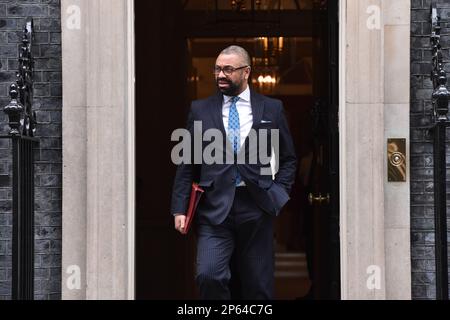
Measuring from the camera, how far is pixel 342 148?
6.38m

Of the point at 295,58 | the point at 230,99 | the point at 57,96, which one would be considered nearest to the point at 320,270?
the point at 230,99

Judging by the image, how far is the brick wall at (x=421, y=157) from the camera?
21.0ft

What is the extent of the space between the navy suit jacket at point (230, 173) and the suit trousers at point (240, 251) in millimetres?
67

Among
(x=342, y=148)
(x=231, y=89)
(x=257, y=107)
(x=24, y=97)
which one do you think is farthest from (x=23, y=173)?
(x=342, y=148)

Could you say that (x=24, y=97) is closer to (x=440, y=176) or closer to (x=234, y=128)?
(x=234, y=128)

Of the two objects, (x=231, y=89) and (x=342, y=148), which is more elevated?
(x=231, y=89)

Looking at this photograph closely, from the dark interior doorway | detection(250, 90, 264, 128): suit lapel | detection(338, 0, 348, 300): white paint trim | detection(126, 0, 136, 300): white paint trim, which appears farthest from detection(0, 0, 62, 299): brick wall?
the dark interior doorway

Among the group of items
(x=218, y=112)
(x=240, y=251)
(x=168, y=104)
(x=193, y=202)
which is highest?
(x=168, y=104)

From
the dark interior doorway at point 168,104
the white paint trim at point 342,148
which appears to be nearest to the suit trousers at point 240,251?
the white paint trim at point 342,148

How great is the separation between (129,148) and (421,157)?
6.19 feet

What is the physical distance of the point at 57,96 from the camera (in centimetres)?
646

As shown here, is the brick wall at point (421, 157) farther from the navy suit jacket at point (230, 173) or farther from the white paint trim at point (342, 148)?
the navy suit jacket at point (230, 173)

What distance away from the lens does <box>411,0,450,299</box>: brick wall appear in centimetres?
639

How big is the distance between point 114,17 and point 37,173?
44.4 inches
